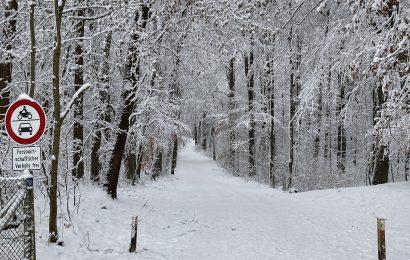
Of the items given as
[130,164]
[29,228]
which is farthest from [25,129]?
[130,164]

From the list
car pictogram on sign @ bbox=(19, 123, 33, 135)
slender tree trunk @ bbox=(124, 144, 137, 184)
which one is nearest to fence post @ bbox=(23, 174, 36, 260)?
car pictogram on sign @ bbox=(19, 123, 33, 135)

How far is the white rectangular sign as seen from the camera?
6301 millimetres

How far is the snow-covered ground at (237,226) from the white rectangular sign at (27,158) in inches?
80.2

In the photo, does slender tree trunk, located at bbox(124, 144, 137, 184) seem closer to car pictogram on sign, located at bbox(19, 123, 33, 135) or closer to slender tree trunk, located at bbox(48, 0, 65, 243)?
slender tree trunk, located at bbox(48, 0, 65, 243)

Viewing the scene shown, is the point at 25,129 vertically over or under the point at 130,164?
over

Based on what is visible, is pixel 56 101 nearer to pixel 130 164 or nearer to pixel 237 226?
pixel 237 226

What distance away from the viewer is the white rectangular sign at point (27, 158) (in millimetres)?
6301

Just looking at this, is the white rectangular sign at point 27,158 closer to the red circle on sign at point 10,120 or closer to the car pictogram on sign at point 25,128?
the red circle on sign at point 10,120

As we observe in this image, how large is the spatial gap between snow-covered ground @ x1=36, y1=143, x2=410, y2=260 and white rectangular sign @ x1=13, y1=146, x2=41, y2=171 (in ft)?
6.68

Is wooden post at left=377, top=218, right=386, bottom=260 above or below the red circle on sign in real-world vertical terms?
below

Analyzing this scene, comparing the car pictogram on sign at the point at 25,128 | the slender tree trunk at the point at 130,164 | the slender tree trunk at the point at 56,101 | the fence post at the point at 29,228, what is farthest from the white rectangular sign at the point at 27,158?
the slender tree trunk at the point at 130,164

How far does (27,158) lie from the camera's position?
631cm

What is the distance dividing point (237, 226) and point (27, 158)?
7.11 meters

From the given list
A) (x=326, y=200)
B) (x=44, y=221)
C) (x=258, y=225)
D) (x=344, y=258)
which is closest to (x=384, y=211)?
(x=326, y=200)
